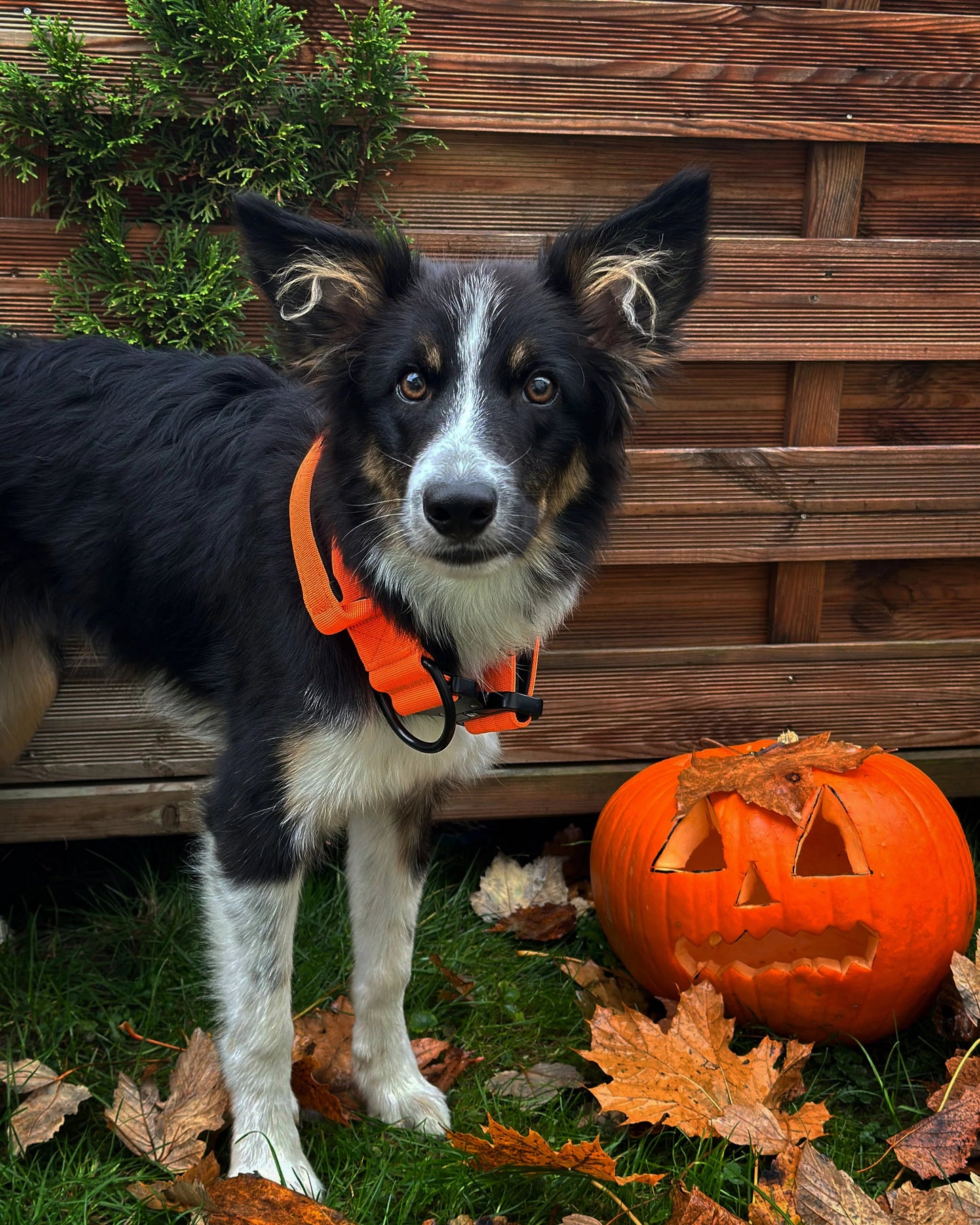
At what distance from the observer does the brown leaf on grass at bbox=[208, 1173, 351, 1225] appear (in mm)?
1954

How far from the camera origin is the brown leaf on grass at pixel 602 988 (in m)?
2.82

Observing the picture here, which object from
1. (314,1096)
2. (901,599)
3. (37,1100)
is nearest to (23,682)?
(37,1100)

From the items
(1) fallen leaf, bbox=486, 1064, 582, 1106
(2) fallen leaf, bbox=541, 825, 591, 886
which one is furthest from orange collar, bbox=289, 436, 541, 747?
(2) fallen leaf, bbox=541, 825, 591, 886

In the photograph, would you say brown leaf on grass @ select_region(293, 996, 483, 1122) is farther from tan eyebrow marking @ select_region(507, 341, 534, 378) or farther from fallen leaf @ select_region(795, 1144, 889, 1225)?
tan eyebrow marking @ select_region(507, 341, 534, 378)

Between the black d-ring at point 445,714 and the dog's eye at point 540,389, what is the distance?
1.88 ft

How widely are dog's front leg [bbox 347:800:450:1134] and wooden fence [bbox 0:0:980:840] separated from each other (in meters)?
0.84

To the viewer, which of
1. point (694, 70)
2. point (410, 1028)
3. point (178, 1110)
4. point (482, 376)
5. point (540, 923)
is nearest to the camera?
point (482, 376)

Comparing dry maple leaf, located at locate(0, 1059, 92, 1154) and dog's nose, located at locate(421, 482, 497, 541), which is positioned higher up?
dog's nose, located at locate(421, 482, 497, 541)

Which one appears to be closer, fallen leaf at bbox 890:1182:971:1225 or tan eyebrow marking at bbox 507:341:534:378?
fallen leaf at bbox 890:1182:971:1225

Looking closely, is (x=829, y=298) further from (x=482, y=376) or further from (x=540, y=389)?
(x=482, y=376)

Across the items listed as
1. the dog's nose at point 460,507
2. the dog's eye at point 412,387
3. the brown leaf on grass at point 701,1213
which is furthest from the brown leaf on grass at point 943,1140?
the dog's eye at point 412,387

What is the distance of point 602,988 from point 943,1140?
0.89 metres

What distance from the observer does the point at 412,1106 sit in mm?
2564

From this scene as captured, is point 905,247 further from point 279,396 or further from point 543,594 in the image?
point 279,396
